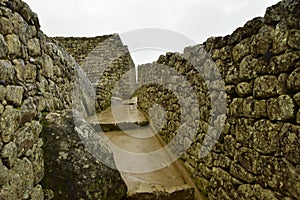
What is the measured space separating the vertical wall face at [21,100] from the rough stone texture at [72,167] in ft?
0.34

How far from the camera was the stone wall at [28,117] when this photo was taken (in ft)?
4.97

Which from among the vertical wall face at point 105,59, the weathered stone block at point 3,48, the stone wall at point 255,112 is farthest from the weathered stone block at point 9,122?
the vertical wall face at point 105,59

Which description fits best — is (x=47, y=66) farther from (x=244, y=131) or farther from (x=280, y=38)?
(x=280, y=38)

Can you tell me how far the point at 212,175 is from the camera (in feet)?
8.59

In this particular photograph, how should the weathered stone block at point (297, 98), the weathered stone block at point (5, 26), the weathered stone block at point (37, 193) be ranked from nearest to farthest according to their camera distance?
1. the weathered stone block at point (297, 98)
2. the weathered stone block at point (5, 26)
3. the weathered stone block at point (37, 193)

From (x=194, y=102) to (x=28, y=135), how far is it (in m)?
2.05

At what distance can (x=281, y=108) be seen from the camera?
158cm

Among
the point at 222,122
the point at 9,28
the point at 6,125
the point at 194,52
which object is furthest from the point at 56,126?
the point at 194,52

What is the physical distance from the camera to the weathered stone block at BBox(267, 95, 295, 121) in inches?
59.2

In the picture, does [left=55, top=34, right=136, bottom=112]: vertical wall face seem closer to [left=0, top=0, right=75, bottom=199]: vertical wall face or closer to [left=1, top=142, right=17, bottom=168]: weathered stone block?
[left=0, top=0, right=75, bottom=199]: vertical wall face

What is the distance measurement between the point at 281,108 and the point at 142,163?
8.31ft

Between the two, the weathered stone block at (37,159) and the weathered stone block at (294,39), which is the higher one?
the weathered stone block at (294,39)

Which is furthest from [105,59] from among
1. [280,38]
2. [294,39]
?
[294,39]

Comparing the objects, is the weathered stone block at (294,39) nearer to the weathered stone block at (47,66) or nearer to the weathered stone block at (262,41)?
the weathered stone block at (262,41)
